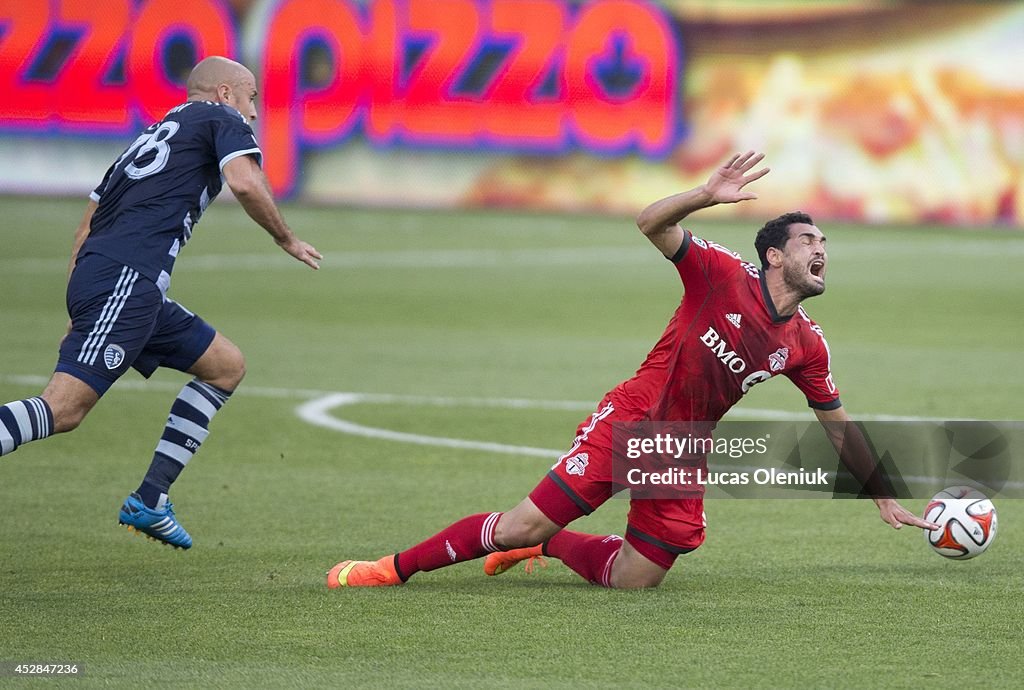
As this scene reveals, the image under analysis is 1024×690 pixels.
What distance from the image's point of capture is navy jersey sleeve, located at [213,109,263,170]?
7.00 metres

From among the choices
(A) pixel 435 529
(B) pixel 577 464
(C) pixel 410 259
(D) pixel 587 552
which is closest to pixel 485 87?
(C) pixel 410 259

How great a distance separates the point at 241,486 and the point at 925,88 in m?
25.4

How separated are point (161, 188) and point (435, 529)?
2.11m

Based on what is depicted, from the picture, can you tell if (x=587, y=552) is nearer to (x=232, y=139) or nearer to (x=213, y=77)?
(x=232, y=139)

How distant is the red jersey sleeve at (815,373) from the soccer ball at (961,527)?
64 centimetres

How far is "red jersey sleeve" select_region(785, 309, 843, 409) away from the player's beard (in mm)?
201

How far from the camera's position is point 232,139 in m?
7.05

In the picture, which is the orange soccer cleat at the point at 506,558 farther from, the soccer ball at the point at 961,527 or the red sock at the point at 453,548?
the soccer ball at the point at 961,527

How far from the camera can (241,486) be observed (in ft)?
30.3

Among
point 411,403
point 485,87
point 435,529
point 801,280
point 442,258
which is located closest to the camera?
point 801,280

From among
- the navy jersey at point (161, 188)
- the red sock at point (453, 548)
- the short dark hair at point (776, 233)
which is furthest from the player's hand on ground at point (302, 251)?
the short dark hair at point (776, 233)

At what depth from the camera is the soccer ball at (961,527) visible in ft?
23.4

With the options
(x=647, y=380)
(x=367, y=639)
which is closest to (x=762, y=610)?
(x=647, y=380)

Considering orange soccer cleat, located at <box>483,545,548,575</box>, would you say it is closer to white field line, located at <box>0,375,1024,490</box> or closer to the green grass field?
the green grass field
